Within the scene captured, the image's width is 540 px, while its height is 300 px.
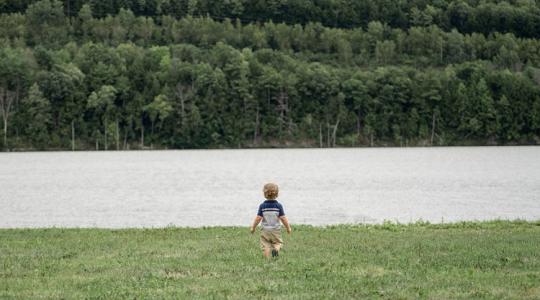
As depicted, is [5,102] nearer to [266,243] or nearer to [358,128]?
[358,128]

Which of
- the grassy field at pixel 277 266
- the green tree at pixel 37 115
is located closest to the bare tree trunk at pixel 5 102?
the green tree at pixel 37 115

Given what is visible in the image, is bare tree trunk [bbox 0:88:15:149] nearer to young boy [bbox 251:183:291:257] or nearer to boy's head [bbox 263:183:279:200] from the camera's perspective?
young boy [bbox 251:183:291:257]

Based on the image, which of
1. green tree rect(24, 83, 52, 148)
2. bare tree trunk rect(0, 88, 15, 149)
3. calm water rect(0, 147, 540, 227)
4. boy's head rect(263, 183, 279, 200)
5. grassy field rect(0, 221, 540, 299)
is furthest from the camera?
bare tree trunk rect(0, 88, 15, 149)

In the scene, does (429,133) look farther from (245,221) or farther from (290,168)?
(245,221)

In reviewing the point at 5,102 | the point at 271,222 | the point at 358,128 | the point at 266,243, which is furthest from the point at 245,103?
the point at 271,222

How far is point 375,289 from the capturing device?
14.8 meters

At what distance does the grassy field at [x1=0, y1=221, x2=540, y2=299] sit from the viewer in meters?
14.7

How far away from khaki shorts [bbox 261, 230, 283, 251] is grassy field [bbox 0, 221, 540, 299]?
0.36m

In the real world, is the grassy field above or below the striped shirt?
below

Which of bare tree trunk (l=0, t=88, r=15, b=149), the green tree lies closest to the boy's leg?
the green tree

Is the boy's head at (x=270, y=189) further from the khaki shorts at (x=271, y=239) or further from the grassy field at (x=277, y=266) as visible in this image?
the grassy field at (x=277, y=266)

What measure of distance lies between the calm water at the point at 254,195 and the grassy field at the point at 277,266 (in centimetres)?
1410

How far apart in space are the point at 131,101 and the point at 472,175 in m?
103

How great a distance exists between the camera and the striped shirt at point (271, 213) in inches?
746
